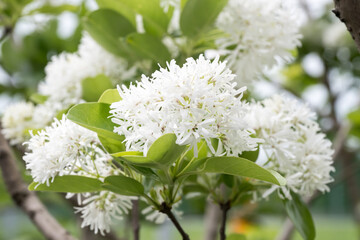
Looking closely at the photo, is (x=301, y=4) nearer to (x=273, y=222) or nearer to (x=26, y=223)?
(x=273, y=222)

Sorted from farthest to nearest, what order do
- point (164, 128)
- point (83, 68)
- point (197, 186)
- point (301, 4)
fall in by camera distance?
point (301, 4) < point (83, 68) < point (197, 186) < point (164, 128)

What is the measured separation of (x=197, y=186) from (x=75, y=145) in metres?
0.24

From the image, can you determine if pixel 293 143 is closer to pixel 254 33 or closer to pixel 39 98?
pixel 254 33

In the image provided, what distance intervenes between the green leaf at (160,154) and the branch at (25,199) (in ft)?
1.30

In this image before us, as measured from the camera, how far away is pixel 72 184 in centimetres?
52

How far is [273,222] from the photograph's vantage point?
3807mm

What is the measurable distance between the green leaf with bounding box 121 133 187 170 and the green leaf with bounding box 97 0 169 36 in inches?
13.8

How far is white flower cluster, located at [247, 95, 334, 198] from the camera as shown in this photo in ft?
1.85

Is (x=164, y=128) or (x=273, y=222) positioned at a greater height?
(x=164, y=128)

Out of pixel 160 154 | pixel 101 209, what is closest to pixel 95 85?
pixel 101 209

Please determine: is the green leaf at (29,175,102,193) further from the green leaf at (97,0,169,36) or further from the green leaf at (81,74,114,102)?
the green leaf at (97,0,169,36)

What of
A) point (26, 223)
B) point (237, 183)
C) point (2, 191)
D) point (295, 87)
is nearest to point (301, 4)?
point (295, 87)

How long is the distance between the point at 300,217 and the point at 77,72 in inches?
16.6

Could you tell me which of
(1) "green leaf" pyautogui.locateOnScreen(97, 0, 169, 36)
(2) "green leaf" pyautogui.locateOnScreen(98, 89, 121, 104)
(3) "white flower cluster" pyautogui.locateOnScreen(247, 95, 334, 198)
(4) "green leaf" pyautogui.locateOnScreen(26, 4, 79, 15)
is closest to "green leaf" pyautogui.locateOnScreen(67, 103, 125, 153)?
(2) "green leaf" pyautogui.locateOnScreen(98, 89, 121, 104)
